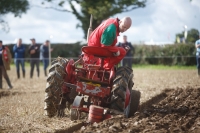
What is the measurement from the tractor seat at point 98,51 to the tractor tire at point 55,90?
27.5 inches

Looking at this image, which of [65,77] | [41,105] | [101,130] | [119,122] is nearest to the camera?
[101,130]

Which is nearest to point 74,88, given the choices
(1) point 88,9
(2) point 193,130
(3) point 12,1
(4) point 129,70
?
(4) point 129,70

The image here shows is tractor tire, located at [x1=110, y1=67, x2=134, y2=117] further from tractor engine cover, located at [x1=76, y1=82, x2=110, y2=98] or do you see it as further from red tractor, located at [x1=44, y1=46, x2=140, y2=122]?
tractor engine cover, located at [x1=76, y1=82, x2=110, y2=98]

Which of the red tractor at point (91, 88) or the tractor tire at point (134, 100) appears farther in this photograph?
the tractor tire at point (134, 100)

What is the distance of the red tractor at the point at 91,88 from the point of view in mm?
7164

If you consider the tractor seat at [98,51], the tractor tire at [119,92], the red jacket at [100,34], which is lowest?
the tractor tire at [119,92]

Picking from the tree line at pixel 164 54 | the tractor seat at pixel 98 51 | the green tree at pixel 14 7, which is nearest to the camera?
the tractor seat at pixel 98 51

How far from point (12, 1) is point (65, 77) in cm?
3798

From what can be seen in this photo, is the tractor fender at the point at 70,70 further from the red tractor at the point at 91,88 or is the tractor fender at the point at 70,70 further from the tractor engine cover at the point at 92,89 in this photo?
the tractor engine cover at the point at 92,89

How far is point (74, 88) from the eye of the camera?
25.0 feet

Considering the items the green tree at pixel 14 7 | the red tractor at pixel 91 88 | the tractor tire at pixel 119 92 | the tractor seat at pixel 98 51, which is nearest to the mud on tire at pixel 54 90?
the red tractor at pixel 91 88

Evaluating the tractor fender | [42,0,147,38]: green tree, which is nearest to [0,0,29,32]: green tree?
[42,0,147,38]: green tree

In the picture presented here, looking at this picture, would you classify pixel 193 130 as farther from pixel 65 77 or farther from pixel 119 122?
pixel 65 77

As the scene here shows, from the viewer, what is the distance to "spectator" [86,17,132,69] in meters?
7.24
